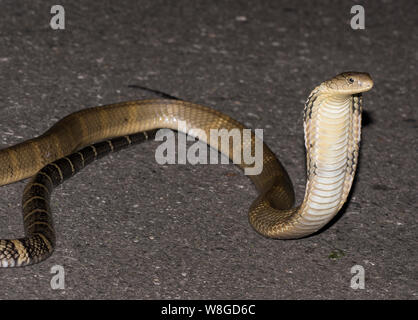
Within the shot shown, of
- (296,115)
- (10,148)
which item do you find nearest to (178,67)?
(296,115)

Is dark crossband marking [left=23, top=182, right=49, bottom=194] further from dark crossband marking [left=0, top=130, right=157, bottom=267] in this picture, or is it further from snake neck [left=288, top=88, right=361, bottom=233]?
snake neck [left=288, top=88, right=361, bottom=233]

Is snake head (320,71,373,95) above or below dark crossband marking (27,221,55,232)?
above

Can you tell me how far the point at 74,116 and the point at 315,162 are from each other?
2.27 m

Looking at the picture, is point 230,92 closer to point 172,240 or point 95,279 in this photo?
point 172,240

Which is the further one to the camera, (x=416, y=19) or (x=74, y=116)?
(x=416, y=19)

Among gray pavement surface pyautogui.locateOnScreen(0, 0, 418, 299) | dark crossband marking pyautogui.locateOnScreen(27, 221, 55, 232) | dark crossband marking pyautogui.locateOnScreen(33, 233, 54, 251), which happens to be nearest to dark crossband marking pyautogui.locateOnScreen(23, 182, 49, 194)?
gray pavement surface pyautogui.locateOnScreen(0, 0, 418, 299)

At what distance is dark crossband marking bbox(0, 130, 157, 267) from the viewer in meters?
4.70

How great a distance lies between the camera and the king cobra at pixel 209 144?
469cm

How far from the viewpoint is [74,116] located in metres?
6.25

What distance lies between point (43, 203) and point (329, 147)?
6.16 ft

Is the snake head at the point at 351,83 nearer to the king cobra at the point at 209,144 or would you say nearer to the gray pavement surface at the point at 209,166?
the king cobra at the point at 209,144

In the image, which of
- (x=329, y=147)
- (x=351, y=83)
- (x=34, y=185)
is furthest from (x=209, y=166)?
(x=351, y=83)

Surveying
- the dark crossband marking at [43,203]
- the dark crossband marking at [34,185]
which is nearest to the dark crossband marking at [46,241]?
the dark crossband marking at [43,203]

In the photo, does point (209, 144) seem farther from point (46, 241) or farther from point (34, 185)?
point (46, 241)
